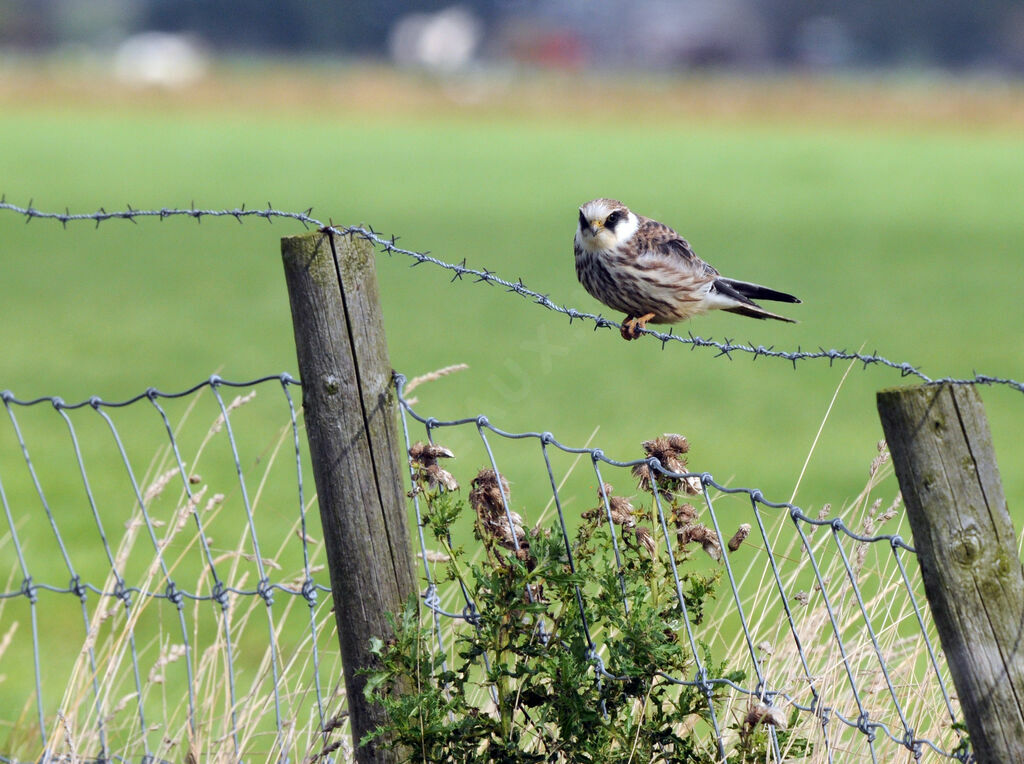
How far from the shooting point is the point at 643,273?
13.6ft

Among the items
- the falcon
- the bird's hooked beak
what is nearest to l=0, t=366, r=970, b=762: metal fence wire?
the falcon

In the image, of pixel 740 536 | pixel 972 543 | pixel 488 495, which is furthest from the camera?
pixel 488 495

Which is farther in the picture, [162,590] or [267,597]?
[162,590]

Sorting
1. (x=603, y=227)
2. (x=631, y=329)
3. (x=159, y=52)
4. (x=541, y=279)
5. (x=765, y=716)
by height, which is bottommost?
(x=765, y=716)

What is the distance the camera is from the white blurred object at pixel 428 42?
116562 mm

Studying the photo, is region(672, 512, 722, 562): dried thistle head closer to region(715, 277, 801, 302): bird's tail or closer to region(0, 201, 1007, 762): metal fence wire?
region(0, 201, 1007, 762): metal fence wire

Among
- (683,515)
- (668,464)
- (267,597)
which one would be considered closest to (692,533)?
(683,515)

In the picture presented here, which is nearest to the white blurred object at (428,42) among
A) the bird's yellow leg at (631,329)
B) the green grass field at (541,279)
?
the green grass field at (541,279)

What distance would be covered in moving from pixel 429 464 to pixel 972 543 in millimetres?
1069

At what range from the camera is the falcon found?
414 cm

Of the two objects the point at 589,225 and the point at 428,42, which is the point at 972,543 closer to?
the point at 589,225

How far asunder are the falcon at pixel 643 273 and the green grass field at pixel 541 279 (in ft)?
3.45

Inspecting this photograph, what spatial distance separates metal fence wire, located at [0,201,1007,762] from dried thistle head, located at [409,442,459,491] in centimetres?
8

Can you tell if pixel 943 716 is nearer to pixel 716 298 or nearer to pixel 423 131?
pixel 716 298
